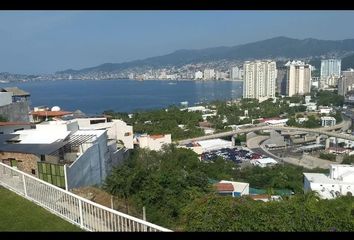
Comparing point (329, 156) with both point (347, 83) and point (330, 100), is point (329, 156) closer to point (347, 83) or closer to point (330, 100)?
point (330, 100)

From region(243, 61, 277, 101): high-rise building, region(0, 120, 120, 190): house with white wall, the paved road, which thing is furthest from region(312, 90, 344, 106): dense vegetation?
region(0, 120, 120, 190): house with white wall

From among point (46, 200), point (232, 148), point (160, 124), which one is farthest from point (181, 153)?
point (46, 200)

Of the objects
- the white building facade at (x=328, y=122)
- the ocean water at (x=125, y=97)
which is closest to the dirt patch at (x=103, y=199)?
the white building facade at (x=328, y=122)

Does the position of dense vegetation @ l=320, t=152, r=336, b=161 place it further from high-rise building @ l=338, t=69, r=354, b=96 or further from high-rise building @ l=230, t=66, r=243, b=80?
high-rise building @ l=230, t=66, r=243, b=80

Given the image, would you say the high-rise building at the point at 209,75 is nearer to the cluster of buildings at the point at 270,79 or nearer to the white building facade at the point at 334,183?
the cluster of buildings at the point at 270,79

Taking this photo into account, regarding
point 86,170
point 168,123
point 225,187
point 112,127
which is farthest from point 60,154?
point 168,123
